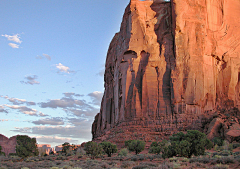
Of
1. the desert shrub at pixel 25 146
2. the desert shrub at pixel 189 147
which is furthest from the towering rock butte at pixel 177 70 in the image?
the desert shrub at pixel 189 147

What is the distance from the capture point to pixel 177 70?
42.4 metres

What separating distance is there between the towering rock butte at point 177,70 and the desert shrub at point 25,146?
11339 millimetres

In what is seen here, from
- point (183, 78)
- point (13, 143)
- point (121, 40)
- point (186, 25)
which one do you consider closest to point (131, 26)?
point (121, 40)

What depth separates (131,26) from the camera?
46125mm

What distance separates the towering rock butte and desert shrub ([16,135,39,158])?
1134 centimetres

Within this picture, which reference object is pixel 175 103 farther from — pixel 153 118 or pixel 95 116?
pixel 95 116

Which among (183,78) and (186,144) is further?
(183,78)

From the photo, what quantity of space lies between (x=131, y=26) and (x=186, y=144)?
2589cm

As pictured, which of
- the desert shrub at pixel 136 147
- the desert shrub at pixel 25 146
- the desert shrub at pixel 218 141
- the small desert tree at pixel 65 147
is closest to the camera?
the desert shrub at pixel 25 146

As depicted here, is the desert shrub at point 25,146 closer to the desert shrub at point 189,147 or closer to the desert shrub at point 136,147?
the desert shrub at point 136,147

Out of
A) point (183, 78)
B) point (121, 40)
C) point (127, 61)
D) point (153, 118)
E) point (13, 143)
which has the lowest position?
point (13, 143)

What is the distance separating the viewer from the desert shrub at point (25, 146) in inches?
1267

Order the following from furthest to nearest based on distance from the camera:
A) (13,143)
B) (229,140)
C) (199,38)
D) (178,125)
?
(13,143) → (199,38) → (178,125) → (229,140)

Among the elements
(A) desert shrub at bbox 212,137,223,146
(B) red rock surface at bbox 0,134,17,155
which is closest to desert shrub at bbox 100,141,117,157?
(A) desert shrub at bbox 212,137,223,146
